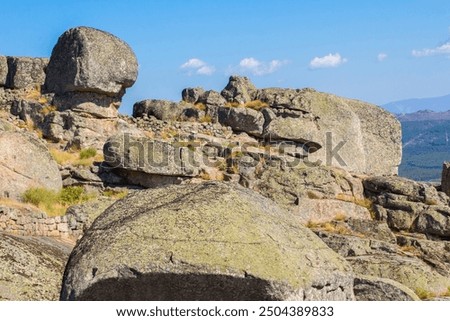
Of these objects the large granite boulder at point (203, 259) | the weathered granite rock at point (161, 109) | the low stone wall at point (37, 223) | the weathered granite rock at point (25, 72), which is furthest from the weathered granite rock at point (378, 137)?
the large granite boulder at point (203, 259)

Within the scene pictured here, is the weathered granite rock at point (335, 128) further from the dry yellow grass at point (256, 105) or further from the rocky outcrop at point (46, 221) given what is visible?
the rocky outcrop at point (46, 221)

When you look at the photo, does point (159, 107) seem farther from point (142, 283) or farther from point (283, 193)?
point (142, 283)

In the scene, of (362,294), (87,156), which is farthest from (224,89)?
(362,294)

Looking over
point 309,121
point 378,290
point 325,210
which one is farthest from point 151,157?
point 378,290

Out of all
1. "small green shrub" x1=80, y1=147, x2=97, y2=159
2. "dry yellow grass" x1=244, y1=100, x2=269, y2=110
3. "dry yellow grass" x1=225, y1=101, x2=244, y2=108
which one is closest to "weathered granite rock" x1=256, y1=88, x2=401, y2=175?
"dry yellow grass" x1=244, y1=100, x2=269, y2=110

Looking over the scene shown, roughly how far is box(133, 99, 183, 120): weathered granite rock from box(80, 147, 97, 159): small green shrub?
4.71 meters

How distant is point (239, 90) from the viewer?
35.5 meters

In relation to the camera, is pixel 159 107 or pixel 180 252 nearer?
pixel 180 252

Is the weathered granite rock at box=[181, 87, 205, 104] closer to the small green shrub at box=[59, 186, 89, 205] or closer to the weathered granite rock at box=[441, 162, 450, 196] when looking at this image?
the small green shrub at box=[59, 186, 89, 205]

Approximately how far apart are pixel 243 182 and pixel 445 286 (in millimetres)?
10482

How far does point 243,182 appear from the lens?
2861 centimetres

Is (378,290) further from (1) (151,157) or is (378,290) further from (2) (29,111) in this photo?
(2) (29,111)
